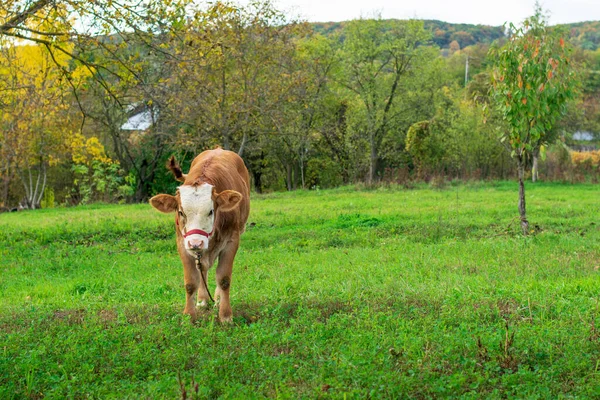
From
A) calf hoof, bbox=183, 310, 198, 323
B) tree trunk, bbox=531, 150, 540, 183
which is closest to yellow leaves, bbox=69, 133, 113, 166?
tree trunk, bbox=531, 150, 540, 183

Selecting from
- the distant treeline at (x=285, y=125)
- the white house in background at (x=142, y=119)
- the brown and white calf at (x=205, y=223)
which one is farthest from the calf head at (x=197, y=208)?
the white house in background at (x=142, y=119)

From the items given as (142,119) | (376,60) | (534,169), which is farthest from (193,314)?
(376,60)

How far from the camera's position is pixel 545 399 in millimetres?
4309

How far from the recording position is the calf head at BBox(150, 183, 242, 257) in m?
6.32

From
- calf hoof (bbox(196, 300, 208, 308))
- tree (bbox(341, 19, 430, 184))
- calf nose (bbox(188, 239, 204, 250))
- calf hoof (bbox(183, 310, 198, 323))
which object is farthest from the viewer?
tree (bbox(341, 19, 430, 184))

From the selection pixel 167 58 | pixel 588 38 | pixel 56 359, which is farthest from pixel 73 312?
pixel 588 38

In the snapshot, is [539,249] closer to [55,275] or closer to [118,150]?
[55,275]

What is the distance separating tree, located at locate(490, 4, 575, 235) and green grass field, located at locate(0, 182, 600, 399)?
2.29 m

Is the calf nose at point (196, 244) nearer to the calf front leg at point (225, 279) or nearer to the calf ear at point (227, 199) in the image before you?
the calf ear at point (227, 199)

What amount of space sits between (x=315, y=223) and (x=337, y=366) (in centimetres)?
1111

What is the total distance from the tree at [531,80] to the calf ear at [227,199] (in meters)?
6.86

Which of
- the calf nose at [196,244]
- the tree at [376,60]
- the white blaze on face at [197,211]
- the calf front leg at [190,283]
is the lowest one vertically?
the calf front leg at [190,283]

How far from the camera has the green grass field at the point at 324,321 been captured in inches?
184

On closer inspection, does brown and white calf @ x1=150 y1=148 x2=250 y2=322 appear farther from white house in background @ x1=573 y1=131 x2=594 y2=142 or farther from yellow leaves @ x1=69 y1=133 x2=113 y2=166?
white house in background @ x1=573 y1=131 x2=594 y2=142
